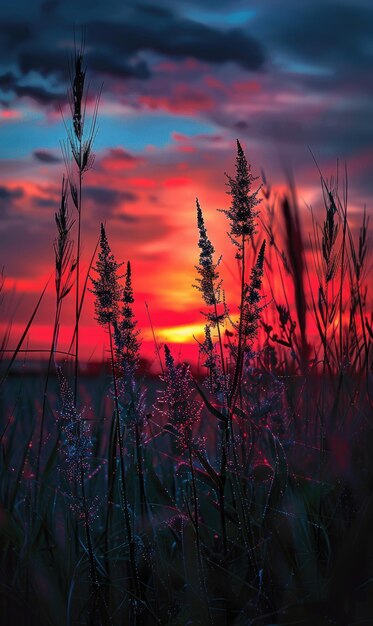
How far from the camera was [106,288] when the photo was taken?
1.67 m

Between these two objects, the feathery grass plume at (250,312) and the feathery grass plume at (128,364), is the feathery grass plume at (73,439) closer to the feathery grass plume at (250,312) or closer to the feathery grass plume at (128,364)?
the feathery grass plume at (128,364)

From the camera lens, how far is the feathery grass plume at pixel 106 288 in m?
1.66

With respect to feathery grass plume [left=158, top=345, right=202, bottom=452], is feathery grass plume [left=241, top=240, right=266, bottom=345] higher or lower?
higher

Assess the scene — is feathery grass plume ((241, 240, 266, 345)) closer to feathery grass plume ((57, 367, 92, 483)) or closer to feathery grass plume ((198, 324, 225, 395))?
feathery grass plume ((198, 324, 225, 395))

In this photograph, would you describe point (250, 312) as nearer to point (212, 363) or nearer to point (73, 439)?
point (212, 363)

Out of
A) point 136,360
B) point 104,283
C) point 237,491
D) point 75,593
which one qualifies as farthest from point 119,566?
point 104,283

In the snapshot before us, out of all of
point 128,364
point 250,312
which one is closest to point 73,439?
point 128,364

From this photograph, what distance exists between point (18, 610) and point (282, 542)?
698mm

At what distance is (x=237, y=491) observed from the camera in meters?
1.78

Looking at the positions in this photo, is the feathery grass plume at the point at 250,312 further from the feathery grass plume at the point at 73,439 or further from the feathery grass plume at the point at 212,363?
the feathery grass plume at the point at 73,439

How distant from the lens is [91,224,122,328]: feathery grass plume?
1659mm

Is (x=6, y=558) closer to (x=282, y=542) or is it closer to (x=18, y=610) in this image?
(x=18, y=610)

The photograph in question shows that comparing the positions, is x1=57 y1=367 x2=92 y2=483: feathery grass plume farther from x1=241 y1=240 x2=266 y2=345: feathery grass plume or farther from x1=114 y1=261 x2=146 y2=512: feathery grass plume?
x1=241 y1=240 x2=266 y2=345: feathery grass plume

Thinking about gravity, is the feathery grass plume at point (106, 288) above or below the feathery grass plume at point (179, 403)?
above
